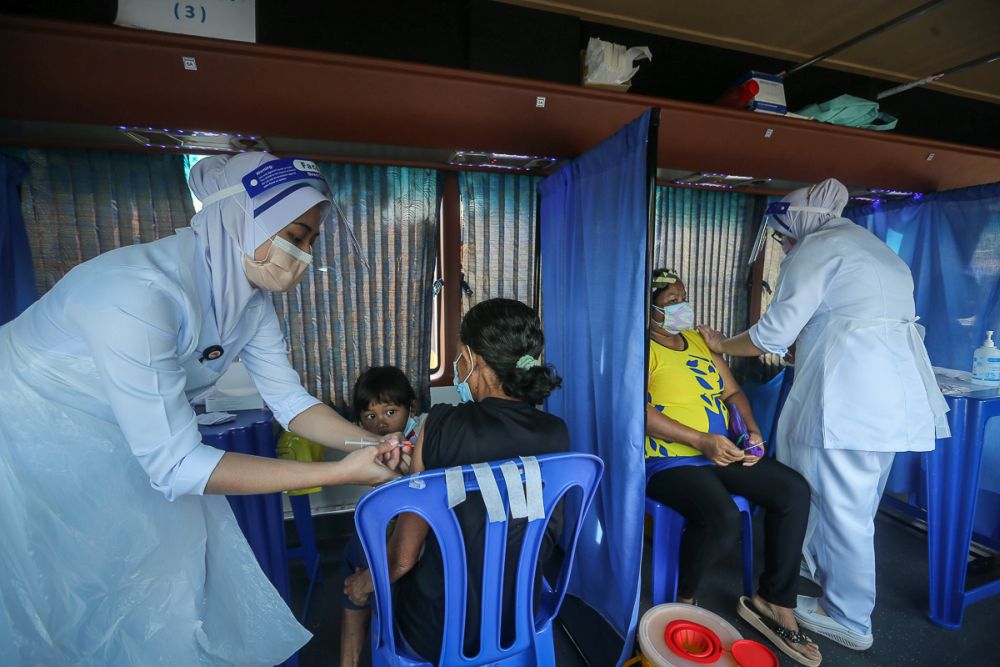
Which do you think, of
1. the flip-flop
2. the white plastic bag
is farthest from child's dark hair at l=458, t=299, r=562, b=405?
the flip-flop

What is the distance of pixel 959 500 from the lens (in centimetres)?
192

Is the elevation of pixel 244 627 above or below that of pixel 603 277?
below

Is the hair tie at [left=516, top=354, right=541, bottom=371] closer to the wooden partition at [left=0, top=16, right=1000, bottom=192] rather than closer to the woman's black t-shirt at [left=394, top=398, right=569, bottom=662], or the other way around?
the woman's black t-shirt at [left=394, top=398, right=569, bottom=662]

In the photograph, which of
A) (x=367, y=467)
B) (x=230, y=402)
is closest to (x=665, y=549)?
(x=367, y=467)

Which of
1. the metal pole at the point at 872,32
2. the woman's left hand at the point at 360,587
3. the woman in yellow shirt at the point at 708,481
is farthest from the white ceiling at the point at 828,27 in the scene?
the woman's left hand at the point at 360,587

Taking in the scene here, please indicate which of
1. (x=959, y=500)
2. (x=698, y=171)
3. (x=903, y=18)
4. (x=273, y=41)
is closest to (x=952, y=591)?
(x=959, y=500)

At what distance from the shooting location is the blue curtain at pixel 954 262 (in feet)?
8.29

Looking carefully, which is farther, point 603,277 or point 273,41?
point 273,41

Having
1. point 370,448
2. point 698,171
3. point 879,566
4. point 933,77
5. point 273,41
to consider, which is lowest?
point 879,566

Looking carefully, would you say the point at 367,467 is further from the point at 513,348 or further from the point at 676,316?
the point at 676,316

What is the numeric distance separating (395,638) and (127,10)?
1.88 m

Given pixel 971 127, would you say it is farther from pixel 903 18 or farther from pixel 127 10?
pixel 127 10

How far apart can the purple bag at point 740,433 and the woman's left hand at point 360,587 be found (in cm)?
155

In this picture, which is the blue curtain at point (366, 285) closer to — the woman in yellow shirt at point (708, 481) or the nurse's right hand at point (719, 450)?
the woman in yellow shirt at point (708, 481)
